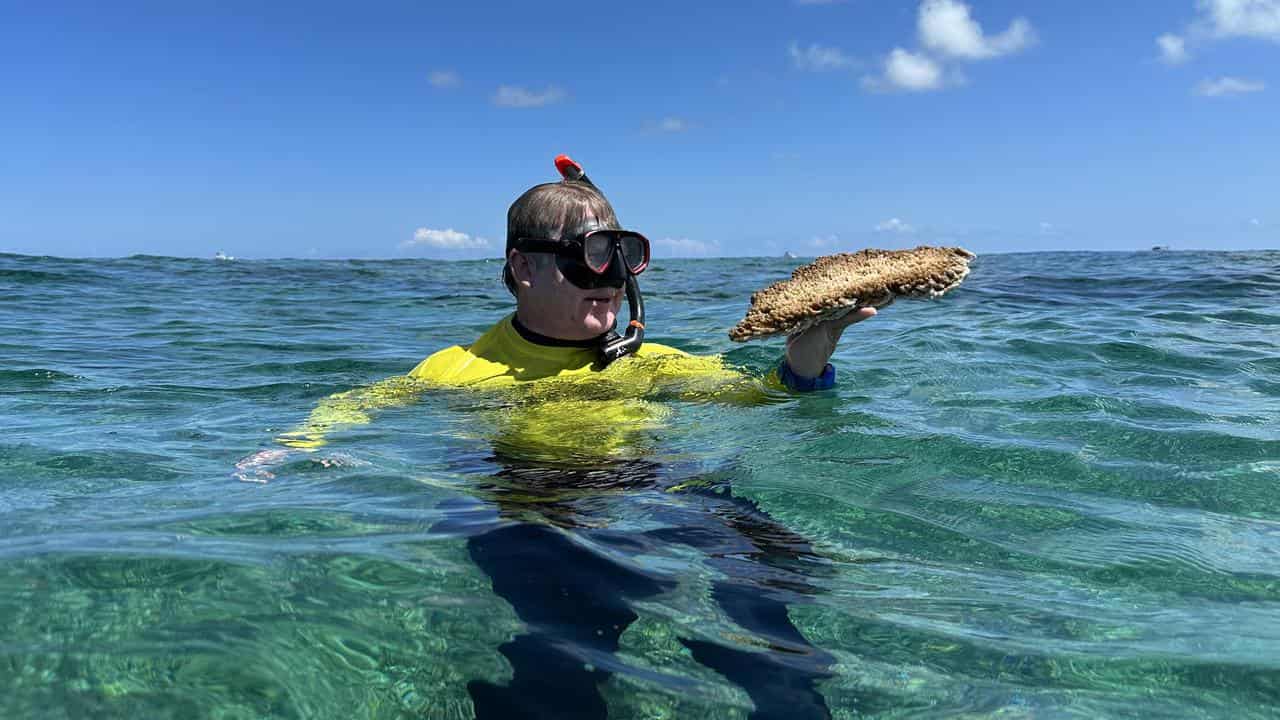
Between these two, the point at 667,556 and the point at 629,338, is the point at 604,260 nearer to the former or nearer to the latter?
the point at 629,338

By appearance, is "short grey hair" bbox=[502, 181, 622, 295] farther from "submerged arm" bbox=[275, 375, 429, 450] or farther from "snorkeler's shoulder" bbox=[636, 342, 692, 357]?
"submerged arm" bbox=[275, 375, 429, 450]

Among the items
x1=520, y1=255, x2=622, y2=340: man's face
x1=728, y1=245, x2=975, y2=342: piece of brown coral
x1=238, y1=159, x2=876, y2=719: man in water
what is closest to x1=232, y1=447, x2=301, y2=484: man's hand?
x1=238, y1=159, x2=876, y2=719: man in water

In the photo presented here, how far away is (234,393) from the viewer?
229 inches

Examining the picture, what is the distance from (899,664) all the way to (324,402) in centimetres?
321

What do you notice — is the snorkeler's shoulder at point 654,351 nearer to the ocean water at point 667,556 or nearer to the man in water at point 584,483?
the man in water at point 584,483

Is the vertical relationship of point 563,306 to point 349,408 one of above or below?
above

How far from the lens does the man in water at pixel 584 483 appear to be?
6.16 ft

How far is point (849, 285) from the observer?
3.20 metres

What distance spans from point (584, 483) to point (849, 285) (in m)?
1.15

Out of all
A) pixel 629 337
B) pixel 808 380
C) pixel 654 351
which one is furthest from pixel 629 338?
pixel 808 380

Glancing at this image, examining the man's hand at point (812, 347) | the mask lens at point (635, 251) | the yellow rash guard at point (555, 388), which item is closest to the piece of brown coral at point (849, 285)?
the man's hand at point (812, 347)

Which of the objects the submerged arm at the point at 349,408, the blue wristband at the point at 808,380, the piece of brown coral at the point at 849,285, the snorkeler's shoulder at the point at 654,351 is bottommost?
the submerged arm at the point at 349,408

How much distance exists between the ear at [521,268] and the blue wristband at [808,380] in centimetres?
133

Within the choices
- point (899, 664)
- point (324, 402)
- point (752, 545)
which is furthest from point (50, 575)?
point (324, 402)
